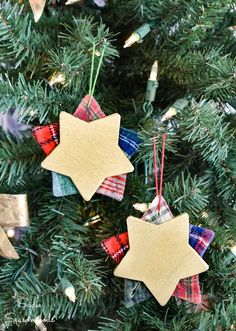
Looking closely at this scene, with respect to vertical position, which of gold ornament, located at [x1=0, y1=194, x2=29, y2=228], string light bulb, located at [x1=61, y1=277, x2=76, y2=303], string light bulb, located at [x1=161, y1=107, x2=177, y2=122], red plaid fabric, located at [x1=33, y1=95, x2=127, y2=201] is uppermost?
string light bulb, located at [x1=161, y1=107, x2=177, y2=122]

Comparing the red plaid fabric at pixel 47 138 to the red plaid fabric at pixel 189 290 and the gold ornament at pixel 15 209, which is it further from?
the red plaid fabric at pixel 189 290

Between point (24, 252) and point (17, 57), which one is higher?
point (17, 57)

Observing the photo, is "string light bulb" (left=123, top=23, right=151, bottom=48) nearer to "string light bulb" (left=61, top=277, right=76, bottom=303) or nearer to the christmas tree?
the christmas tree

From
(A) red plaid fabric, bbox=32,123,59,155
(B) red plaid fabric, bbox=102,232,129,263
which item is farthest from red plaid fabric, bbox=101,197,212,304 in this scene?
(A) red plaid fabric, bbox=32,123,59,155

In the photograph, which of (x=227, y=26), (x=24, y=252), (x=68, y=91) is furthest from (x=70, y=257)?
(x=227, y=26)

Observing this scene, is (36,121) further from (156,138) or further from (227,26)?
(227,26)

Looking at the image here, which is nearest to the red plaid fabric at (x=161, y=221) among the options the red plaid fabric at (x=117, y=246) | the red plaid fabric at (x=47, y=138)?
the red plaid fabric at (x=117, y=246)

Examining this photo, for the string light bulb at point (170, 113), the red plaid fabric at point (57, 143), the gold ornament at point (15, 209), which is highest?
the string light bulb at point (170, 113)

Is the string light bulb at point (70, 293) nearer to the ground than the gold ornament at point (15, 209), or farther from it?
nearer to the ground
